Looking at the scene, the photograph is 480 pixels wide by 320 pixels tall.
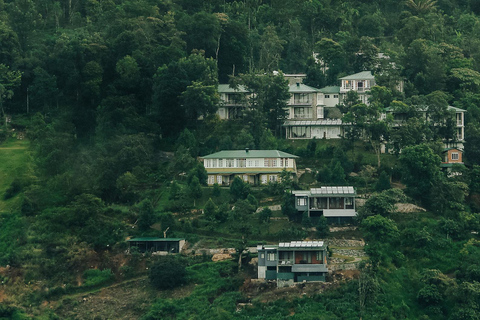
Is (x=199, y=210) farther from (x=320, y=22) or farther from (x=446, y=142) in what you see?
(x=320, y=22)

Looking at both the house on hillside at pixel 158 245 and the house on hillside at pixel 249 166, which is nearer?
the house on hillside at pixel 158 245

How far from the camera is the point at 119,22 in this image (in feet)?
289

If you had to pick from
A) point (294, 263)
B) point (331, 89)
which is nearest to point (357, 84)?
point (331, 89)

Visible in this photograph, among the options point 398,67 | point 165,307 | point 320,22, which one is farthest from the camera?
point 320,22

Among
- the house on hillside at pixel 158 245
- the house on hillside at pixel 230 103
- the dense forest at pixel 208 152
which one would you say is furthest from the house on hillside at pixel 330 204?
the house on hillside at pixel 230 103

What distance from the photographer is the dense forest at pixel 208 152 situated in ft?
190

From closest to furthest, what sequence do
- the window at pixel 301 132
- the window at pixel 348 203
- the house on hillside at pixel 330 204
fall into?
1. the house on hillside at pixel 330 204
2. the window at pixel 348 203
3. the window at pixel 301 132

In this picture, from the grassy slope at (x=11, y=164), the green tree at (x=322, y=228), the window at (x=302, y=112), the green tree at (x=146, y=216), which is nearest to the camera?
the green tree at (x=322, y=228)

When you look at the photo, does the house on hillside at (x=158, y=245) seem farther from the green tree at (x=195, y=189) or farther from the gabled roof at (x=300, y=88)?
the gabled roof at (x=300, y=88)

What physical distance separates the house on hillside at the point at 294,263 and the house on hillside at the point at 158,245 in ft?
22.0

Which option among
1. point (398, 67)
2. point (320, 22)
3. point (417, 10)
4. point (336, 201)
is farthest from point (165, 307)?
point (417, 10)

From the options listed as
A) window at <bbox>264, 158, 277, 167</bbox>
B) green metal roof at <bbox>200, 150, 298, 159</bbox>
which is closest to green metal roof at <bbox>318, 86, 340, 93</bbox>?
green metal roof at <bbox>200, 150, 298, 159</bbox>

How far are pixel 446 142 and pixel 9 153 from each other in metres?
37.5

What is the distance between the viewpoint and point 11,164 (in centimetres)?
7438
